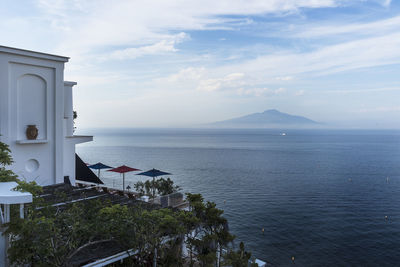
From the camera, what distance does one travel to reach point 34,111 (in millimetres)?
15398

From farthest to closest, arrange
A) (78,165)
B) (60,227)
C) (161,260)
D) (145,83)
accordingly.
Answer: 1. (145,83)
2. (78,165)
3. (161,260)
4. (60,227)

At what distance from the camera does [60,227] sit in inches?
267

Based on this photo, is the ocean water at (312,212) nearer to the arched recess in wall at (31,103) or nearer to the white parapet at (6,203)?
the arched recess in wall at (31,103)

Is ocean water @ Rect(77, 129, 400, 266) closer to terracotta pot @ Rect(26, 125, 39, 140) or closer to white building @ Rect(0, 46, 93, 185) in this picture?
white building @ Rect(0, 46, 93, 185)

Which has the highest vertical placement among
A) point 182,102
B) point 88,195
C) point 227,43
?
point 227,43

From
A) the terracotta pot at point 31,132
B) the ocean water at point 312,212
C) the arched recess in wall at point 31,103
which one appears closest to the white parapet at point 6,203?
the terracotta pot at point 31,132

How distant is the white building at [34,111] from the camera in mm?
14305

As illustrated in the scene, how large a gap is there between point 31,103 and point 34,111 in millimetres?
433

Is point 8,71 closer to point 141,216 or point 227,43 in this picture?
point 141,216

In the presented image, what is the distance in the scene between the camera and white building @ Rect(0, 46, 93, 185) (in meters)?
14.3

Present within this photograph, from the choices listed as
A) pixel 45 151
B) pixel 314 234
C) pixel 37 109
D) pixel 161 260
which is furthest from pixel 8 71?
pixel 314 234

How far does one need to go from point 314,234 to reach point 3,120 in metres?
23.9

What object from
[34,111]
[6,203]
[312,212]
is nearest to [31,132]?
[34,111]

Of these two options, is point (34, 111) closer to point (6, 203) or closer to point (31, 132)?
point (31, 132)
